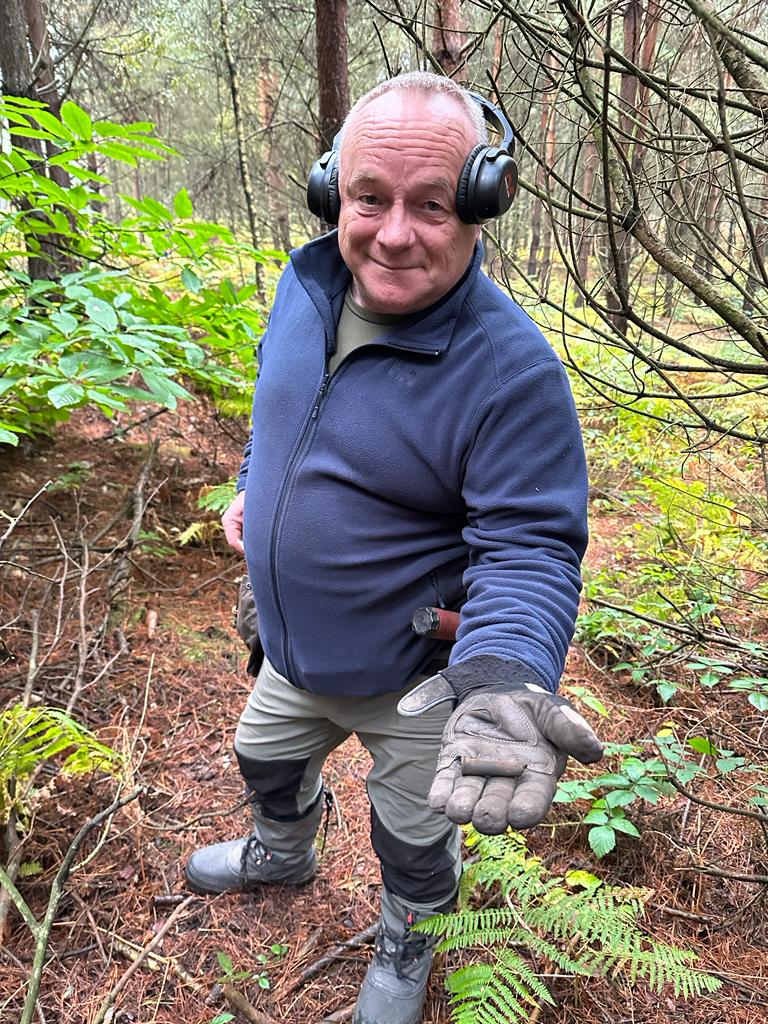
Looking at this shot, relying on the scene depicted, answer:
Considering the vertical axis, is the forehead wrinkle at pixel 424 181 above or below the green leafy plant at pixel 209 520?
above

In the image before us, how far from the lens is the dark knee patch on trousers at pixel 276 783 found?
2.17m

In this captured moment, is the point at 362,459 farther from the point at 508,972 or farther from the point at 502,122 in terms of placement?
the point at 508,972

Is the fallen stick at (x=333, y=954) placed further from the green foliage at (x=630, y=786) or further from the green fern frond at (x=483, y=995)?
the green foliage at (x=630, y=786)

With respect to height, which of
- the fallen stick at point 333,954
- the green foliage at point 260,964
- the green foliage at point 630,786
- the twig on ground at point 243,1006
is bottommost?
the fallen stick at point 333,954

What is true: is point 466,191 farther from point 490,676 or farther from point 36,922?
point 36,922

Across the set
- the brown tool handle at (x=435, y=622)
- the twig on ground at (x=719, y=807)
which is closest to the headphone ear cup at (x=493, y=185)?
the brown tool handle at (x=435, y=622)

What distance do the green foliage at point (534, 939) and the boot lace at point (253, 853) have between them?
723 mm

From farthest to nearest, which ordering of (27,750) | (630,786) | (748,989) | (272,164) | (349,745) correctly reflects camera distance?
1. (272,164)
2. (349,745)
3. (630,786)
4. (27,750)
5. (748,989)

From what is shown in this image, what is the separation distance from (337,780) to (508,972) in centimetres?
135

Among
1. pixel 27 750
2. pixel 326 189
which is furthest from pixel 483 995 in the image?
pixel 326 189

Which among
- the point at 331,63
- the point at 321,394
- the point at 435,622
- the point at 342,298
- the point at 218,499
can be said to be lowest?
the point at 218,499

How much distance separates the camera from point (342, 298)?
5.72 feet

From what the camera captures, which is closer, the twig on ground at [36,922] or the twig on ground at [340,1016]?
the twig on ground at [36,922]

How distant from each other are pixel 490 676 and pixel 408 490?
21.6 inches
